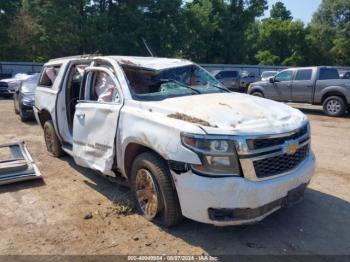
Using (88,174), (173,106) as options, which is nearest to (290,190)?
(173,106)

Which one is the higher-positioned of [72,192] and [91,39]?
[91,39]

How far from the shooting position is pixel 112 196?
5.15m

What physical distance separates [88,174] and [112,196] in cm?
116

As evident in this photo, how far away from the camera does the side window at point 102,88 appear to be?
4.97 metres

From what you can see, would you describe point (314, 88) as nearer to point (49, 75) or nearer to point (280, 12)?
point (49, 75)

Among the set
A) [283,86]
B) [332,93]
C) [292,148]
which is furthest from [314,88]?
[292,148]

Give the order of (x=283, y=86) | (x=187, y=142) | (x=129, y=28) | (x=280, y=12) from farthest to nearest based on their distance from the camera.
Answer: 1. (x=280, y=12)
2. (x=129, y=28)
3. (x=283, y=86)
4. (x=187, y=142)

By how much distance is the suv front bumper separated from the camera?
3467 mm

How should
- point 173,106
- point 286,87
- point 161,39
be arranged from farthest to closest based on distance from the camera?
point 161,39 < point 286,87 < point 173,106

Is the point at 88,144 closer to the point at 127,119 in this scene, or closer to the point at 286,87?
the point at 127,119

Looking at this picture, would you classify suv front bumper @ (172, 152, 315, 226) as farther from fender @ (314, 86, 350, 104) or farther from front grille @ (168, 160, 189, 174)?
fender @ (314, 86, 350, 104)

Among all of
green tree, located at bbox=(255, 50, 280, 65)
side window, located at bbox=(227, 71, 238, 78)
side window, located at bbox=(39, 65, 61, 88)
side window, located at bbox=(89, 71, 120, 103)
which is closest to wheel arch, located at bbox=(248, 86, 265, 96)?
side window, located at bbox=(227, 71, 238, 78)

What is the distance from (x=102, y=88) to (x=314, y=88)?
34.1 ft

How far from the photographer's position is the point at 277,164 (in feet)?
12.3
